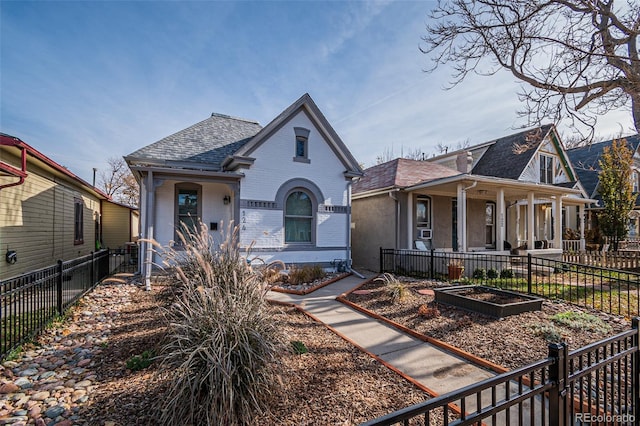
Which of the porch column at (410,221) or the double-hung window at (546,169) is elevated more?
A: the double-hung window at (546,169)

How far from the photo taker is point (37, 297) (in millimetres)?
4855

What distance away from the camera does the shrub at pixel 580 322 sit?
5.22 m

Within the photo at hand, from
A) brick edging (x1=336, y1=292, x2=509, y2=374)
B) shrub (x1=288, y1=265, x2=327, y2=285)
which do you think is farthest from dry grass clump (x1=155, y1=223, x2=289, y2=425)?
shrub (x1=288, y1=265, x2=327, y2=285)

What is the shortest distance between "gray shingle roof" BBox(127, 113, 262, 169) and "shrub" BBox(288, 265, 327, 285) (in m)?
5.06

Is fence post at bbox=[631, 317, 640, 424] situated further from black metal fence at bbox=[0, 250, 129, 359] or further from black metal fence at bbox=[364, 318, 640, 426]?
black metal fence at bbox=[0, 250, 129, 359]

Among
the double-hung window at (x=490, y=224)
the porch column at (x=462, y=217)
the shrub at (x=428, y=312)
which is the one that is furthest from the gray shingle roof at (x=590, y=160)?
the shrub at (x=428, y=312)

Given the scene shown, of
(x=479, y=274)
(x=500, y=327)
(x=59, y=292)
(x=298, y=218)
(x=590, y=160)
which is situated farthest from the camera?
(x=590, y=160)

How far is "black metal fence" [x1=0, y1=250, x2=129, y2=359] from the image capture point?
408cm

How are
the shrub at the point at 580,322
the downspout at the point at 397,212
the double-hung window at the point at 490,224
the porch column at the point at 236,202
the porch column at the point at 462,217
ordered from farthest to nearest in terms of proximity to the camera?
the double-hung window at the point at 490,224, the downspout at the point at 397,212, the porch column at the point at 462,217, the porch column at the point at 236,202, the shrub at the point at 580,322

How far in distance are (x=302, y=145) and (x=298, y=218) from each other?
2843mm

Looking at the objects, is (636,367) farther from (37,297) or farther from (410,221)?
(410,221)

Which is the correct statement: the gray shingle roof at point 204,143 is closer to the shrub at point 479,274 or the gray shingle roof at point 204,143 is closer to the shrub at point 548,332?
the shrub at point 479,274

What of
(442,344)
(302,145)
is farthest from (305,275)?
(442,344)

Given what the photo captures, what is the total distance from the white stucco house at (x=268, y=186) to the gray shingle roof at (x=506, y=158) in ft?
34.7
